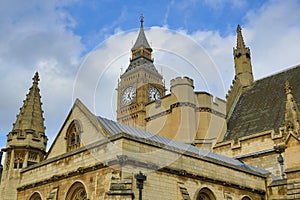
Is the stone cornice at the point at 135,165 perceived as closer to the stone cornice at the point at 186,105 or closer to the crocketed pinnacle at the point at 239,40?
the stone cornice at the point at 186,105

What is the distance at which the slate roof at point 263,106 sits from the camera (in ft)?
102

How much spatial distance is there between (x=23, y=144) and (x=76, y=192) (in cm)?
829

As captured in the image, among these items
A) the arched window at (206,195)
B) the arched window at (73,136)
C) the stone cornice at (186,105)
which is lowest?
the arched window at (206,195)

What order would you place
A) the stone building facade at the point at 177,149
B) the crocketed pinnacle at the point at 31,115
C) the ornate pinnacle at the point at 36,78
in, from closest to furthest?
the stone building facade at the point at 177,149 → the crocketed pinnacle at the point at 31,115 → the ornate pinnacle at the point at 36,78

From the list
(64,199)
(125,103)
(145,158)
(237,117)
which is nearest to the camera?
(145,158)

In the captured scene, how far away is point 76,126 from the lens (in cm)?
2084

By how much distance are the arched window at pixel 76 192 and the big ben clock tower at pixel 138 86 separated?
49523 millimetres

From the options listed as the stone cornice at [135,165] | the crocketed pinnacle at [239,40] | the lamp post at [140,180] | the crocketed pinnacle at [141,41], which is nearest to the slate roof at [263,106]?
the crocketed pinnacle at [239,40]

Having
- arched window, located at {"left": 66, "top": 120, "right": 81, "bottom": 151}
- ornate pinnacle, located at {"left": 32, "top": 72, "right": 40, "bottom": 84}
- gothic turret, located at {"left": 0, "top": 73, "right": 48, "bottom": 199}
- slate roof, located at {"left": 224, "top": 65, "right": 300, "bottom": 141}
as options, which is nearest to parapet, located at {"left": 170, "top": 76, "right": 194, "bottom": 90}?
slate roof, located at {"left": 224, "top": 65, "right": 300, "bottom": 141}

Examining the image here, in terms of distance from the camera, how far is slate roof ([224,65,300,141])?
30.9 meters

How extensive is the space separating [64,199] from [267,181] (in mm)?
12527

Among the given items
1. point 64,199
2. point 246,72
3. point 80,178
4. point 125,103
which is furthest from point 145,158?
point 125,103

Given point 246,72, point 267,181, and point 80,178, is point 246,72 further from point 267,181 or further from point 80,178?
point 80,178

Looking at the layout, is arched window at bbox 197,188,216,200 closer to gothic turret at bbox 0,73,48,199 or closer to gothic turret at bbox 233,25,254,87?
gothic turret at bbox 0,73,48,199
